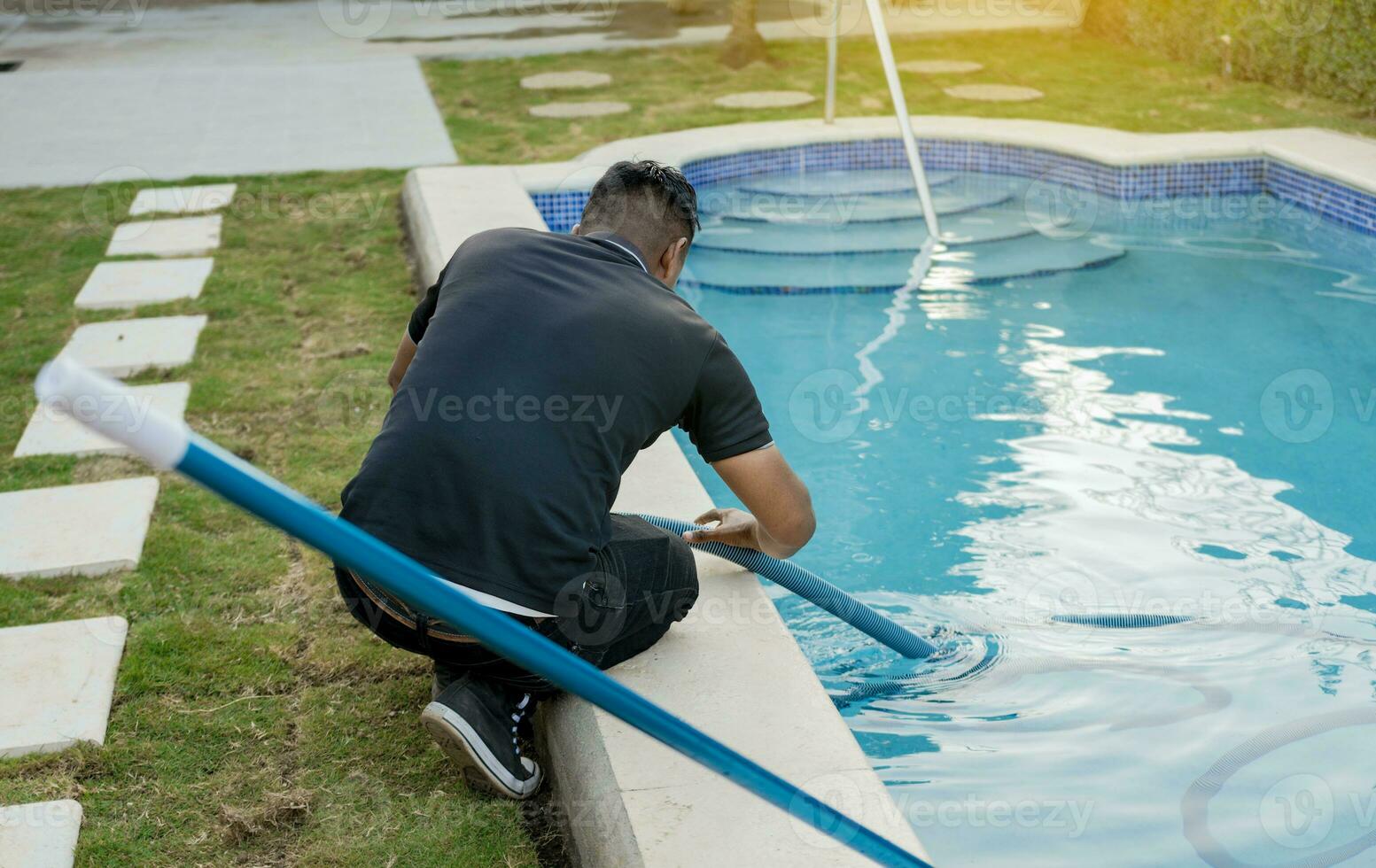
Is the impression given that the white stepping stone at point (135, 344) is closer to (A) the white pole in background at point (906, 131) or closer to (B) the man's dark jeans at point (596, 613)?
(B) the man's dark jeans at point (596, 613)

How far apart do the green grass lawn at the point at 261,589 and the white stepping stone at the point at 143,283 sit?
8cm

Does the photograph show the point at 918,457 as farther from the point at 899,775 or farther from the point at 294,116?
the point at 294,116

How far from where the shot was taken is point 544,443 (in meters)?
2.26

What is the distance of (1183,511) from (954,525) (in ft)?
2.63

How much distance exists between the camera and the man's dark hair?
253 centimetres

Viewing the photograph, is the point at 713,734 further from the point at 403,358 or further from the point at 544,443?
the point at 403,358

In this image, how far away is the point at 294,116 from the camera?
8.86 m

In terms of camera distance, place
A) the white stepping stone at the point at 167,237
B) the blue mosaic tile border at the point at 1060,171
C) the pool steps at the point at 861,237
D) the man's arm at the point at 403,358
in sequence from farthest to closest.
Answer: the blue mosaic tile border at the point at 1060,171 < the pool steps at the point at 861,237 < the white stepping stone at the point at 167,237 < the man's arm at the point at 403,358

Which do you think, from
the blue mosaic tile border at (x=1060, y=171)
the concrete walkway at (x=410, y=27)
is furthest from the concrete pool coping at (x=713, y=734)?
the concrete walkway at (x=410, y=27)

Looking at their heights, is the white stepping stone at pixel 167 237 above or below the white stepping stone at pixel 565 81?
below
